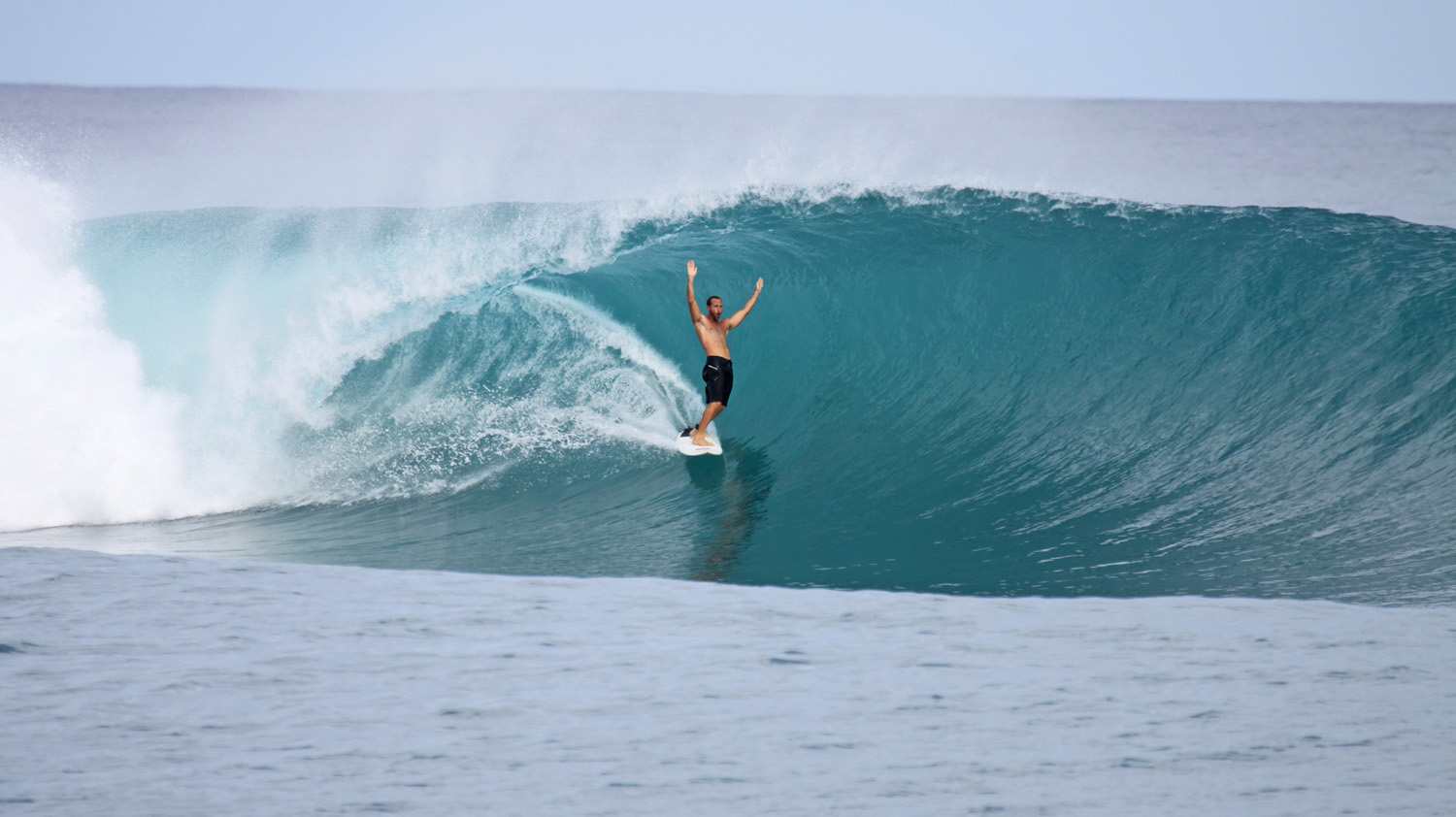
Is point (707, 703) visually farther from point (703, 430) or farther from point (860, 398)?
point (860, 398)

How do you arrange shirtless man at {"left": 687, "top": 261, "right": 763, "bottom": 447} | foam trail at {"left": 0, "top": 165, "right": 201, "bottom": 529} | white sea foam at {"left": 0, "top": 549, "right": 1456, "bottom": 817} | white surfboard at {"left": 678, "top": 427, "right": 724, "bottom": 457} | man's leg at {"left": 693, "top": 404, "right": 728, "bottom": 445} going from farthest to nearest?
foam trail at {"left": 0, "top": 165, "right": 201, "bottom": 529}, white surfboard at {"left": 678, "top": 427, "right": 724, "bottom": 457}, man's leg at {"left": 693, "top": 404, "right": 728, "bottom": 445}, shirtless man at {"left": 687, "top": 261, "right": 763, "bottom": 447}, white sea foam at {"left": 0, "top": 549, "right": 1456, "bottom": 817}

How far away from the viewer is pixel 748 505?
6.36 m

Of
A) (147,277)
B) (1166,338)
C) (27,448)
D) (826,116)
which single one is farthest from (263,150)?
(1166,338)

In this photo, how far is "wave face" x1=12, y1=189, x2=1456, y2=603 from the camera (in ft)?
18.5

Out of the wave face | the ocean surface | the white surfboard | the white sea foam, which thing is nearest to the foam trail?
the ocean surface

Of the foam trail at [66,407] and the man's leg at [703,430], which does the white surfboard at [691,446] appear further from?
the foam trail at [66,407]

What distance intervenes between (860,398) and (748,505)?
2025mm

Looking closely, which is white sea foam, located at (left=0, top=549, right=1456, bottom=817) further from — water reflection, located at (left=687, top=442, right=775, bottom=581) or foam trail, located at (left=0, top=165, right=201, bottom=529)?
foam trail, located at (left=0, top=165, right=201, bottom=529)

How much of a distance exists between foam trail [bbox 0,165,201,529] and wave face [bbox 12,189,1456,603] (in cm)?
29

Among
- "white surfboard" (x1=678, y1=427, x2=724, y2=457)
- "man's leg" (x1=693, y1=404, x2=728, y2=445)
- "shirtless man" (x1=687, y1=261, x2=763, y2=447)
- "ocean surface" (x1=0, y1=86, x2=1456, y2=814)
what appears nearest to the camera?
"ocean surface" (x1=0, y1=86, x2=1456, y2=814)

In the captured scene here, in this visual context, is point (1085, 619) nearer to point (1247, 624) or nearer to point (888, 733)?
point (1247, 624)

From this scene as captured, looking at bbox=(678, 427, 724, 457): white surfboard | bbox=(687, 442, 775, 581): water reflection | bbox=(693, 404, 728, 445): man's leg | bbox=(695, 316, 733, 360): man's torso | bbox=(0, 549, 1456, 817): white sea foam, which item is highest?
bbox=(695, 316, 733, 360): man's torso

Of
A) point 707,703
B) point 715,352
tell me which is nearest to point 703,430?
point 715,352

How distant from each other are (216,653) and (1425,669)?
417 centimetres
